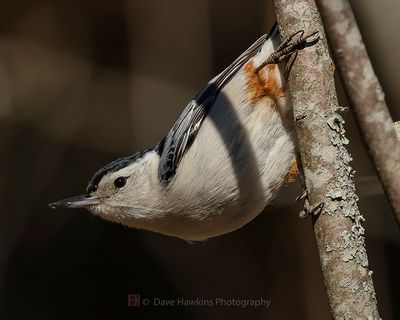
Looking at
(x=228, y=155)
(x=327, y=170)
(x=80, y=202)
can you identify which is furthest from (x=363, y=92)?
(x=80, y=202)

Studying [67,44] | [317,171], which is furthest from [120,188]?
[67,44]

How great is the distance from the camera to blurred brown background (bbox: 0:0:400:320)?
12.6 feet

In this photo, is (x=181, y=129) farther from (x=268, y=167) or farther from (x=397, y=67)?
(x=397, y=67)

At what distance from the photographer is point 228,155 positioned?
2.32m

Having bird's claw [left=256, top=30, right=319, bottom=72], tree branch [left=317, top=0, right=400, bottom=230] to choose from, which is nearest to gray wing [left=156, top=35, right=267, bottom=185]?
bird's claw [left=256, top=30, right=319, bottom=72]

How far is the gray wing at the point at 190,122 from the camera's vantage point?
2428 mm

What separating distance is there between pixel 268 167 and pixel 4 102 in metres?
2.09

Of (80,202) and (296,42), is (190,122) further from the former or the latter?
(296,42)

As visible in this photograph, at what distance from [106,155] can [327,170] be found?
2395 millimetres

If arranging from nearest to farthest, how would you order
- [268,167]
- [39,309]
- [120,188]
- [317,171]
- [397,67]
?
1. [317,171]
2. [268,167]
3. [120,188]
4. [397,67]
5. [39,309]

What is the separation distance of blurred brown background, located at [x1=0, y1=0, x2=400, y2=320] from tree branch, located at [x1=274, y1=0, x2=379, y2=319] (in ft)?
6.81

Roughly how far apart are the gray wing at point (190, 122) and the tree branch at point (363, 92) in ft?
3.77

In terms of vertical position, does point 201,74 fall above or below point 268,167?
above

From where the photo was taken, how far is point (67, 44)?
3.99 metres
